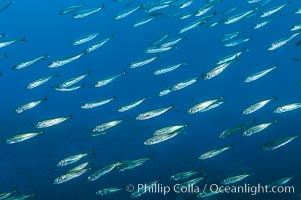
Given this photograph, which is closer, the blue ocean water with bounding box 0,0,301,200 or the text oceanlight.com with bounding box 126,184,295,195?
the text oceanlight.com with bounding box 126,184,295,195

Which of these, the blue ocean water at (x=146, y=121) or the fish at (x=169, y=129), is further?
the blue ocean water at (x=146, y=121)

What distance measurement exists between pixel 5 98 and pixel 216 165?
17947 mm

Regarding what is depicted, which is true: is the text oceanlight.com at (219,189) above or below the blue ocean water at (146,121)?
above

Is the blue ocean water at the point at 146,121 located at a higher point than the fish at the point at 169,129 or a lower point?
lower

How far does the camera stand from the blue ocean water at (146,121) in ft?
52.1

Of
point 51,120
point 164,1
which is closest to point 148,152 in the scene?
point 164,1

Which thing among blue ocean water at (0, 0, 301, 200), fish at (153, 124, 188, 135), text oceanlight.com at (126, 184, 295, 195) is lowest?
blue ocean water at (0, 0, 301, 200)

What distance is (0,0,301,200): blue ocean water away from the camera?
625 inches

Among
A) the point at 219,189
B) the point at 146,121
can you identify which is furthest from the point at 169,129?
the point at 146,121

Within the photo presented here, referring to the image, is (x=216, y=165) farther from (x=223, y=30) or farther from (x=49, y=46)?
(x=49, y=46)

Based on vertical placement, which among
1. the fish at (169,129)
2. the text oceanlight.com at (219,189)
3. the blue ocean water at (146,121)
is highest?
the fish at (169,129)

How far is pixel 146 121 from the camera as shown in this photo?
20266 mm

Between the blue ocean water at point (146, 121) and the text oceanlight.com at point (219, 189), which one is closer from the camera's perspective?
the text oceanlight.com at point (219, 189)

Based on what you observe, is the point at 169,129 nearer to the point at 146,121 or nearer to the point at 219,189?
the point at 219,189
